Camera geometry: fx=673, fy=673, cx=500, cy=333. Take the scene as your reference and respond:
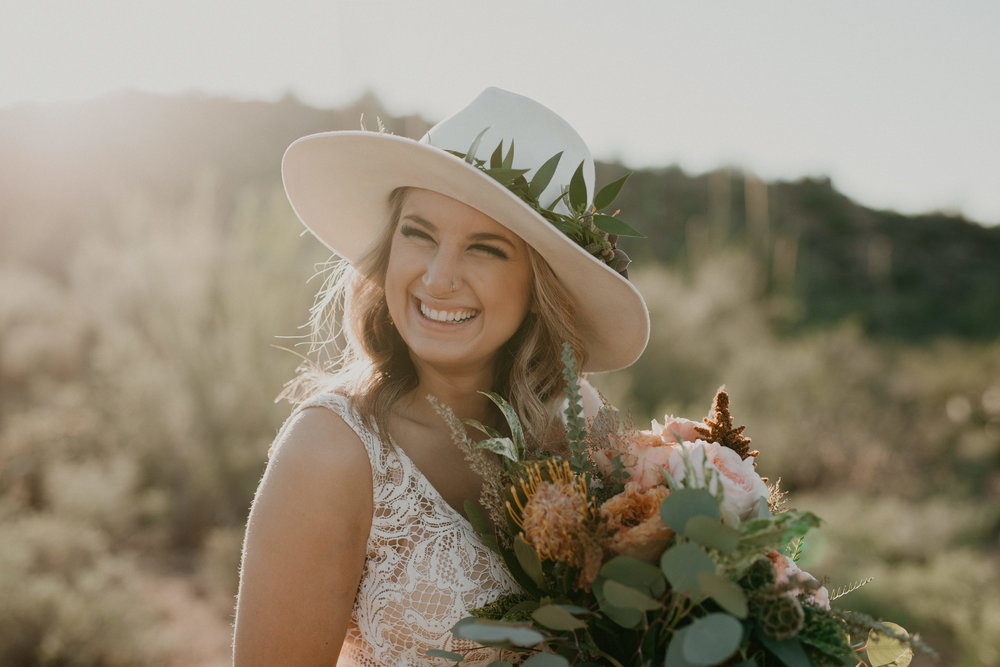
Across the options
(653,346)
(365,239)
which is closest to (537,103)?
(365,239)

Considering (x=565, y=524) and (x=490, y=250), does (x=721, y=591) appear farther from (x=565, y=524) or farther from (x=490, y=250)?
(x=490, y=250)

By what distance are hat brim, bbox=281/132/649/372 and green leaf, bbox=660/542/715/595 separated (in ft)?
3.06

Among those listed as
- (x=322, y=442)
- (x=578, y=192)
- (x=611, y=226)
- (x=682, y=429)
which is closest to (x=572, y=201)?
(x=578, y=192)

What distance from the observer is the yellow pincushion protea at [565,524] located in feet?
3.85

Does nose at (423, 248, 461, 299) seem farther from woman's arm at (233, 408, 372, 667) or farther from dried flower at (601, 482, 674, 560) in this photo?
dried flower at (601, 482, 674, 560)

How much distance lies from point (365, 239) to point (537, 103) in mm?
787

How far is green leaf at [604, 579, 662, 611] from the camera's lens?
1.10 meters

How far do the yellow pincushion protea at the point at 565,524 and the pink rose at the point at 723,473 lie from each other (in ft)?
0.62

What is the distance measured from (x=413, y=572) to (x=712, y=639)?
0.93m

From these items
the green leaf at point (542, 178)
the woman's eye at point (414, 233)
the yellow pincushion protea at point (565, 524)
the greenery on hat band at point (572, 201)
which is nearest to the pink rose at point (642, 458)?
the yellow pincushion protea at point (565, 524)

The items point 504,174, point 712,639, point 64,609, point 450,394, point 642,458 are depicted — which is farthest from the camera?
point 64,609

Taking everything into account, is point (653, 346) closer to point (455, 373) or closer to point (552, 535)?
point (455, 373)

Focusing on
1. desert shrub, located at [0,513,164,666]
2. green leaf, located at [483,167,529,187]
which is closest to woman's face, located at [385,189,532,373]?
green leaf, located at [483,167,529,187]

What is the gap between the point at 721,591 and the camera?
41.3 inches
